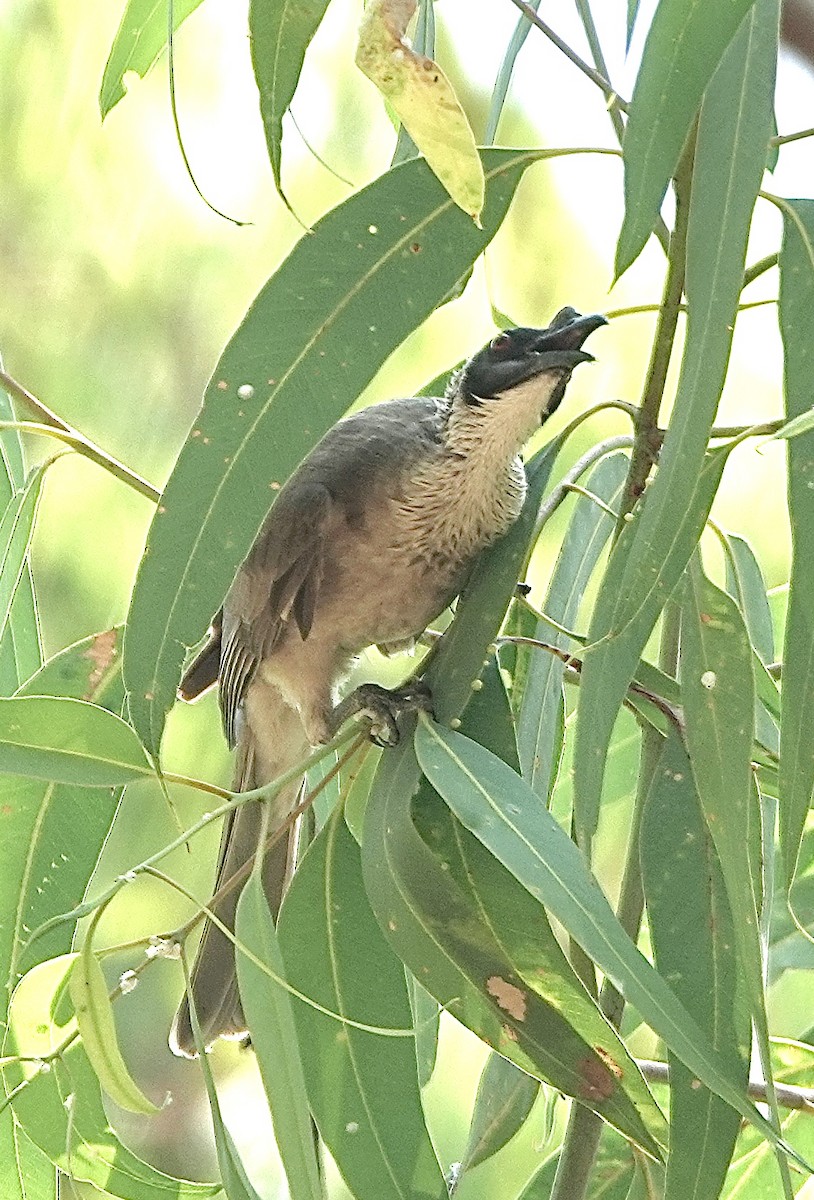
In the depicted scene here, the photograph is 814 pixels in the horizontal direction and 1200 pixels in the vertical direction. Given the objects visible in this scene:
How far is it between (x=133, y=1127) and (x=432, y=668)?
7.26 feet

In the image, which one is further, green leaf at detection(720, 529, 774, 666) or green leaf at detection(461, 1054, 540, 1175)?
green leaf at detection(720, 529, 774, 666)

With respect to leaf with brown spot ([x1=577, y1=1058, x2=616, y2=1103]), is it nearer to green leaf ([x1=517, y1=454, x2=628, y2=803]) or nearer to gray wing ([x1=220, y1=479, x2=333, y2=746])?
green leaf ([x1=517, y1=454, x2=628, y2=803])

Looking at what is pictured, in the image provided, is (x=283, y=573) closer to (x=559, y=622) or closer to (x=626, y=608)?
(x=559, y=622)

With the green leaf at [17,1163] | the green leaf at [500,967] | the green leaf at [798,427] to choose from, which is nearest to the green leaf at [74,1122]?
the green leaf at [17,1163]

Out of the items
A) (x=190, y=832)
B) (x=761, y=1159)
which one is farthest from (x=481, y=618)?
(x=761, y=1159)

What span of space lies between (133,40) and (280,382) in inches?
19.6

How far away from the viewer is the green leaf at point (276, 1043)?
801 mm

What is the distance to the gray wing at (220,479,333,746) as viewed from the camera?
1.45 m

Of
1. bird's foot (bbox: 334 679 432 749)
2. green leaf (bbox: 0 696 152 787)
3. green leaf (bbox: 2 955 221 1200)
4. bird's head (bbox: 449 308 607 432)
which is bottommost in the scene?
green leaf (bbox: 2 955 221 1200)

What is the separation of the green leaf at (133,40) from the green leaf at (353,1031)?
2.07 ft

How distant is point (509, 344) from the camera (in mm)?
1346

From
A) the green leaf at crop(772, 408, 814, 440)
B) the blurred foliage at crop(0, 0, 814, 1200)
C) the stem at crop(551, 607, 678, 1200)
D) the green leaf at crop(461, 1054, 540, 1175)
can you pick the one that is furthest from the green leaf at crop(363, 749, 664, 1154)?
the blurred foliage at crop(0, 0, 814, 1200)

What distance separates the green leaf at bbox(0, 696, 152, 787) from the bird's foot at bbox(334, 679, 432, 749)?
205 mm

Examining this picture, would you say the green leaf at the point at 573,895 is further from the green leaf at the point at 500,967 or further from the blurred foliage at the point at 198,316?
the blurred foliage at the point at 198,316
